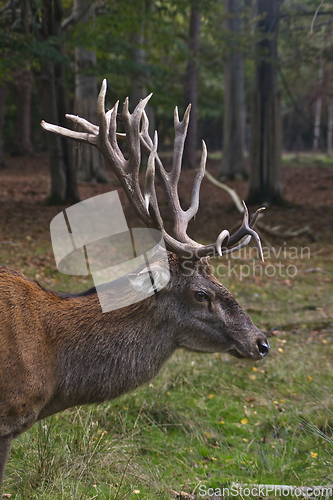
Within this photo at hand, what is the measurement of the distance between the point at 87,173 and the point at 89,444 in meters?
13.5

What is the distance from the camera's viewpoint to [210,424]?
4.13 m

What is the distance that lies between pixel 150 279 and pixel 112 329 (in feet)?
1.31

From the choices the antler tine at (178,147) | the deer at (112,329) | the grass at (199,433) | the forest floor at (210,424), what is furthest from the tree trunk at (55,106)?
the deer at (112,329)

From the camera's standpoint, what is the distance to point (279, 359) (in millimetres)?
5266

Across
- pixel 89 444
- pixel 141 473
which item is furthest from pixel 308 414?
pixel 89 444

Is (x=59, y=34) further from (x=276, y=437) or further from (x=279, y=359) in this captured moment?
(x=276, y=437)

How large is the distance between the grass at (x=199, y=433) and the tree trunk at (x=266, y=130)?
6.79m

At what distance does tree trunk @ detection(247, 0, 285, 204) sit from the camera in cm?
1168

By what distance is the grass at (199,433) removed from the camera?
3172 mm

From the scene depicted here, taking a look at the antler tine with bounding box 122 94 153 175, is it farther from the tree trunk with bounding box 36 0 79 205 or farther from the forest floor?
the tree trunk with bounding box 36 0 79 205

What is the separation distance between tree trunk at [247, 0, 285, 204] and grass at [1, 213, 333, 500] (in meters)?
6.79

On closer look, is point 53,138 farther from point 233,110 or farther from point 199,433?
point 233,110

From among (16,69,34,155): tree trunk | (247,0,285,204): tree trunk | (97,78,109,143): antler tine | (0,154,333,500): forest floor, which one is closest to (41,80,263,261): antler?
(97,78,109,143): antler tine

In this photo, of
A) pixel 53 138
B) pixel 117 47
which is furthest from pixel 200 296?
pixel 117 47
